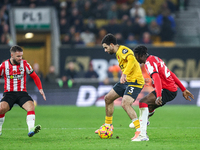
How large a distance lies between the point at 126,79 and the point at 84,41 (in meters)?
13.2

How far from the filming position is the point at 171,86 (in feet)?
26.5

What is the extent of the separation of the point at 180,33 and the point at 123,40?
4198 millimetres

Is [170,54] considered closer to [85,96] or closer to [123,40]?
[123,40]

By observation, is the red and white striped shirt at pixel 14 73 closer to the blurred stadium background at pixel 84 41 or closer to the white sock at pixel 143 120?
the white sock at pixel 143 120

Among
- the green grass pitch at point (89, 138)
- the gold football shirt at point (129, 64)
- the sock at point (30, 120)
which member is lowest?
the green grass pitch at point (89, 138)

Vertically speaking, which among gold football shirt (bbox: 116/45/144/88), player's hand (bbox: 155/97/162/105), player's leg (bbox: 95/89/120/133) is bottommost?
player's leg (bbox: 95/89/120/133)

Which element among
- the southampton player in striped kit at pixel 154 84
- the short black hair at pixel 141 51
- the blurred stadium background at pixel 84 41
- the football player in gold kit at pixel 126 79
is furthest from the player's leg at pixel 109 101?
the blurred stadium background at pixel 84 41

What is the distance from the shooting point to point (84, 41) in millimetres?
21016

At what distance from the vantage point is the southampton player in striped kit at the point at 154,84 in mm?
7469

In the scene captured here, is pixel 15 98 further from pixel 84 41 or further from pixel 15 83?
pixel 84 41

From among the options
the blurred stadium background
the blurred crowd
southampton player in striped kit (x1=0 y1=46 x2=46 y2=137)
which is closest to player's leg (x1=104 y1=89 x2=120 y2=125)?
southampton player in striped kit (x1=0 y1=46 x2=46 y2=137)

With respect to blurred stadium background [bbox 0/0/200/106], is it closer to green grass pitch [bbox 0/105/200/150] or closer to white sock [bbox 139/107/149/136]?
green grass pitch [bbox 0/105/200/150]

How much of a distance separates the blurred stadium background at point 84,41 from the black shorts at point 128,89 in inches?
400

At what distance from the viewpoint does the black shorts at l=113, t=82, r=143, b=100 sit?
801 centimetres
